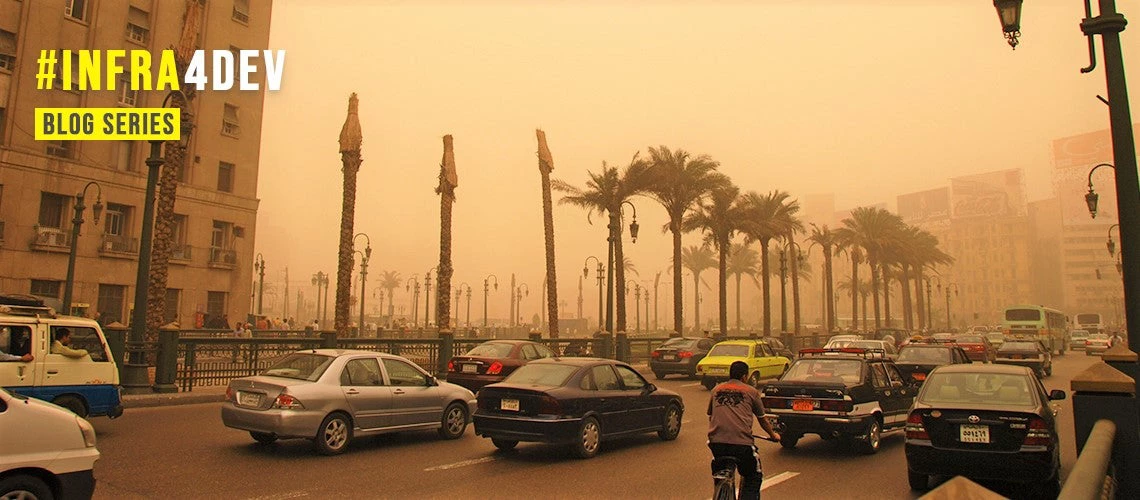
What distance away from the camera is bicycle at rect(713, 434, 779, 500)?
6.50 metres

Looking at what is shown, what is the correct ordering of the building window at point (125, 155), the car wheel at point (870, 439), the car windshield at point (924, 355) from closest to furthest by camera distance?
the car wheel at point (870, 439), the car windshield at point (924, 355), the building window at point (125, 155)

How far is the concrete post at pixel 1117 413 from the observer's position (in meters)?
6.83

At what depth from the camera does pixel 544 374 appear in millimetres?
11492

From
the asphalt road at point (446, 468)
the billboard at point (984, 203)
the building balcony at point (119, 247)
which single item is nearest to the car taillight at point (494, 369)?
the asphalt road at point (446, 468)

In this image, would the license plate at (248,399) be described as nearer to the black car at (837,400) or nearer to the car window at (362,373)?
the car window at (362,373)

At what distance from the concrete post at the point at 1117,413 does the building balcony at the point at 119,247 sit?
4112 cm

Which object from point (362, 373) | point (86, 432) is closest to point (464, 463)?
point (362, 373)

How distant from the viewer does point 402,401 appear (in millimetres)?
11836

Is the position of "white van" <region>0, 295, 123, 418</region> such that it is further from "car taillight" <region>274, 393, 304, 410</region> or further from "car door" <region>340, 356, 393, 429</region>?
"car door" <region>340, 356, 393, 429</region>

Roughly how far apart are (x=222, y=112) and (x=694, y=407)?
37778 millimetres

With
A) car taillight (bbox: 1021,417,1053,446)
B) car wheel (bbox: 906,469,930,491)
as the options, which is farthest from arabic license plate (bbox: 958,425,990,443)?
car wheel (bbox: 906,469,930,491)

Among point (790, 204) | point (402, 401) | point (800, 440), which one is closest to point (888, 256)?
point (790, 204)

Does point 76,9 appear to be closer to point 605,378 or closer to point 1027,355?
point 605,378

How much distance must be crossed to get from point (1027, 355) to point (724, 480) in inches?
1063
